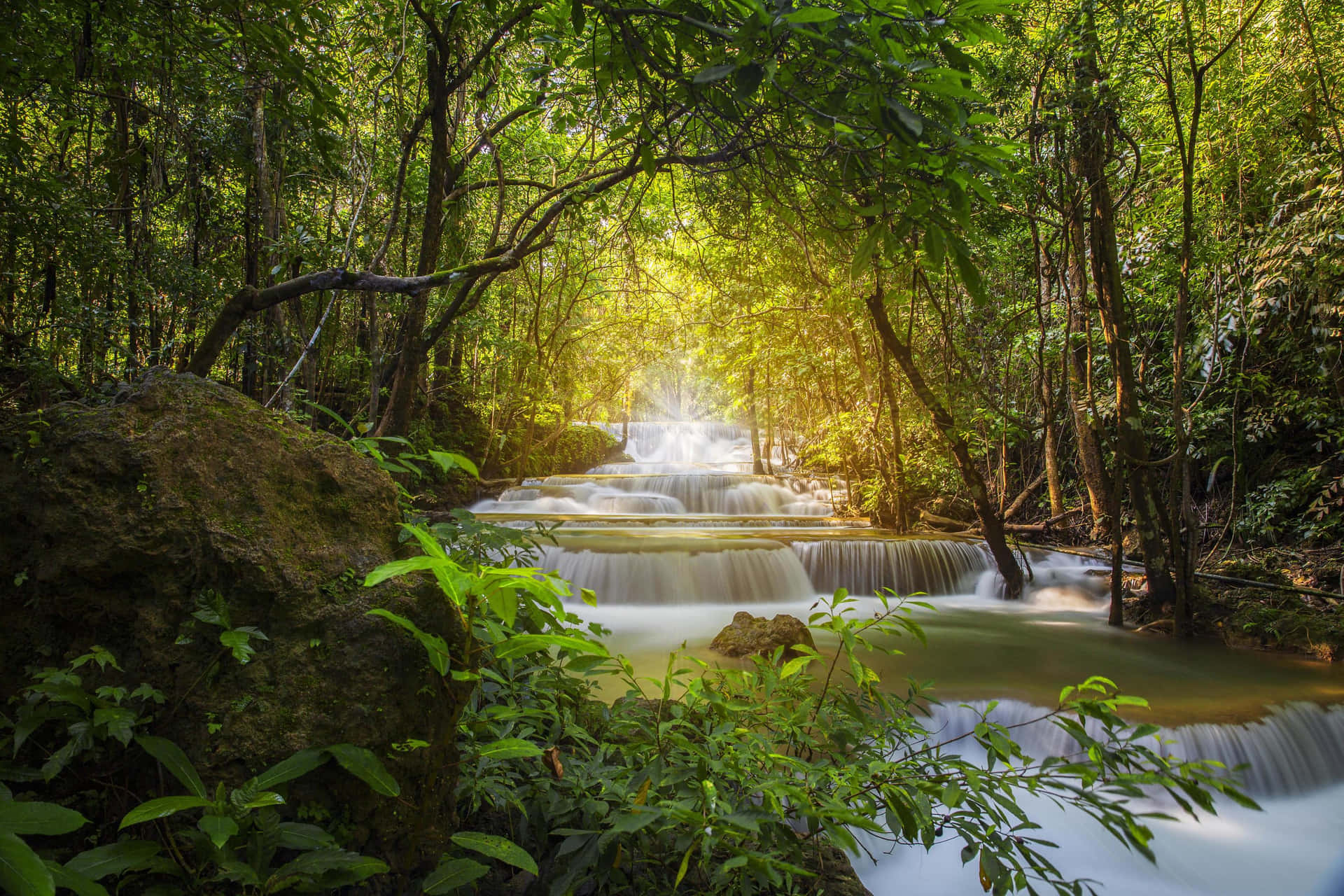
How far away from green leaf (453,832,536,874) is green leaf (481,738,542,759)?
0.44 feet

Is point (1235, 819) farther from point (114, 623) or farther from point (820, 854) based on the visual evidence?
point (114, 623)

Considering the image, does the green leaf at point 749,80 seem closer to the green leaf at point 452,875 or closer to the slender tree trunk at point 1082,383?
the green leaf at point 452,875

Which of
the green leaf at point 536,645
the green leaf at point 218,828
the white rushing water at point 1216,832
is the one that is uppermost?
the green leaf at point 536,645

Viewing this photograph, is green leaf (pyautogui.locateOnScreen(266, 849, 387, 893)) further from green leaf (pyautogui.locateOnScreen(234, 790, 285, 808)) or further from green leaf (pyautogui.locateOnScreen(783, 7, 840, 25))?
green leaf (pyautogui.locateOnScreen(783, 7, 840, 25))

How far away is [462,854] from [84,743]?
65 cm

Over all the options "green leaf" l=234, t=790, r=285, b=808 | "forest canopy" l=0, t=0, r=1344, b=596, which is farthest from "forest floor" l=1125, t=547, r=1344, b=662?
"green leaf" l=234, t=790, r=285, b=808

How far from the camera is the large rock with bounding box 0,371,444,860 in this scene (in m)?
1.01

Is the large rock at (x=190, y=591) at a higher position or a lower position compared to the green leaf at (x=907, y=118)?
lower

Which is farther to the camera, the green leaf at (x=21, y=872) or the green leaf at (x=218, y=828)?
the green leaf at (x=218, y=828)

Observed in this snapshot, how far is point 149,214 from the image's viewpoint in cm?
451

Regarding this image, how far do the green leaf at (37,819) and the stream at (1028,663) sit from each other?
148 centimetres

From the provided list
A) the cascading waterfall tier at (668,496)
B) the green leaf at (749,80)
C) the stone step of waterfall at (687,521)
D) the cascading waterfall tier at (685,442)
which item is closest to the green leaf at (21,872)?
the green leaf at (749,80)

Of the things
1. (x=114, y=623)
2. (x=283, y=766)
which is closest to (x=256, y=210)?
(x=114, y=623)

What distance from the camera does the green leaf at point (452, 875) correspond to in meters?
0.92
